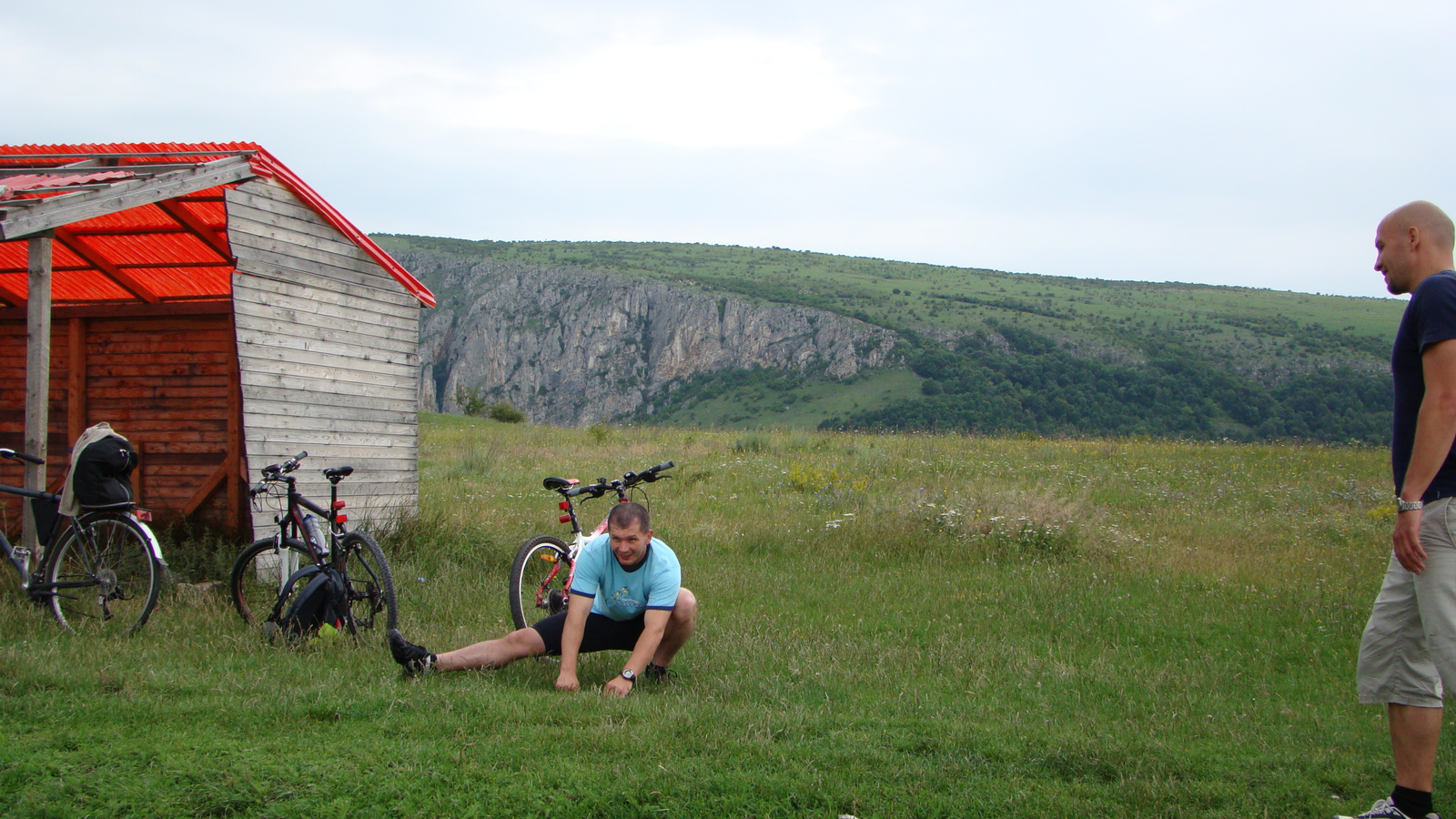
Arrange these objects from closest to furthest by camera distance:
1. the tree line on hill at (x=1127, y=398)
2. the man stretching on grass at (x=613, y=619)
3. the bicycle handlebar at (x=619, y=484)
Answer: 1. the man stretching on grass at (x=613, y=619)
2. the bicycle handlebar at (x=619, y=484)
3. the tree line on hill at (x=1127, y=398)

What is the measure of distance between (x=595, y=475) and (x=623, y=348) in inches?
3719

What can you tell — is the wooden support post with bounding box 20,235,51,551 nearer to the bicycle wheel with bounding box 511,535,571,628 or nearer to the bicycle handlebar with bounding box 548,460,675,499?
the bicycle wheel with bounding box 511,535,571,628

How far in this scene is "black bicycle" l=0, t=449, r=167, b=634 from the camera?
6609 millimetres

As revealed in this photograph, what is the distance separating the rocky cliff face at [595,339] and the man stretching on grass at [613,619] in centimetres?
9214

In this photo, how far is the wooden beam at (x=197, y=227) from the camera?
802cm

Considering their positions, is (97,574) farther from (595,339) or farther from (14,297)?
(595,339)

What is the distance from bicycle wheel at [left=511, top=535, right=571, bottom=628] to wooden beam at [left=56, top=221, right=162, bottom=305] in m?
5.09

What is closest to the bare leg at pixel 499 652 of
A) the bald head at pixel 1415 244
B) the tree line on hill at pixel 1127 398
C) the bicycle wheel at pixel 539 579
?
the bicycle wheel at pixel 539 579

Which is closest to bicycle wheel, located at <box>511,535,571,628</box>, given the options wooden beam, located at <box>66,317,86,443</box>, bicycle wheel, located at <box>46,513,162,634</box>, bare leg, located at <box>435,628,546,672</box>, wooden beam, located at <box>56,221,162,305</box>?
bare leg, located at <box>435,628,546,672</box>

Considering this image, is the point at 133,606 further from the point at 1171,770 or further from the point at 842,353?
the point at 842,353

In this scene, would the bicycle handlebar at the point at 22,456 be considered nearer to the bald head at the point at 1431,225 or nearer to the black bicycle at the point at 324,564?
the black bicycle at the point at 324,564

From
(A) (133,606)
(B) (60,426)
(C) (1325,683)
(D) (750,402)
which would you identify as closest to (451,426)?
(B) (60,426)

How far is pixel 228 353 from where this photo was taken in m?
9.05

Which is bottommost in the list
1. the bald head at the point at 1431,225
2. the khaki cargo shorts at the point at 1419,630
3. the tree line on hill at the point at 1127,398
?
the tree line on hill at the point at 1127,398
